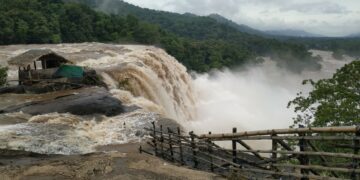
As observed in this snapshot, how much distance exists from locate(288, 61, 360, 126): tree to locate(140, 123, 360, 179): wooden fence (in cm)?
159

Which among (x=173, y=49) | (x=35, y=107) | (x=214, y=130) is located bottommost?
(x=214, y=130)

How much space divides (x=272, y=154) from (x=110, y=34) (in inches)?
2219

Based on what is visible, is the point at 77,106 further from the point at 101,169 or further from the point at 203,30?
the point at 203,30

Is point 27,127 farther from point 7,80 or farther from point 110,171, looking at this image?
point 7,80

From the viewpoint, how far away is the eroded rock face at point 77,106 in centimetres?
1664

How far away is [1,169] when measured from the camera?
10383mm

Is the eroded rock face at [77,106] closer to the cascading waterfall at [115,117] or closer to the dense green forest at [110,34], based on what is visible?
the cascading waterfall at [115,117]

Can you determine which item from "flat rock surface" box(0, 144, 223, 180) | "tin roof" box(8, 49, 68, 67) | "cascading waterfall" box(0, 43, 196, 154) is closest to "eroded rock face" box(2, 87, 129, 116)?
"cascading waterfall" box(0, 43, 196, 154)

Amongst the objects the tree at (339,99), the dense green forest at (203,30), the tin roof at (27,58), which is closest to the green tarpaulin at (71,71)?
the tin roof at (27,58)

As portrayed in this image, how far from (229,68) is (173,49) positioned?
12.2 meters

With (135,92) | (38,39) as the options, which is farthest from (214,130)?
(38,39)


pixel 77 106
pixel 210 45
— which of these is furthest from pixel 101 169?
pixel 210 45

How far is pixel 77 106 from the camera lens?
55.6 ft

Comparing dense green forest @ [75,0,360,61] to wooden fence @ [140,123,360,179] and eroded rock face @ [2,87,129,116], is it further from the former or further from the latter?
wooden fence @ [140,123,360,179]
